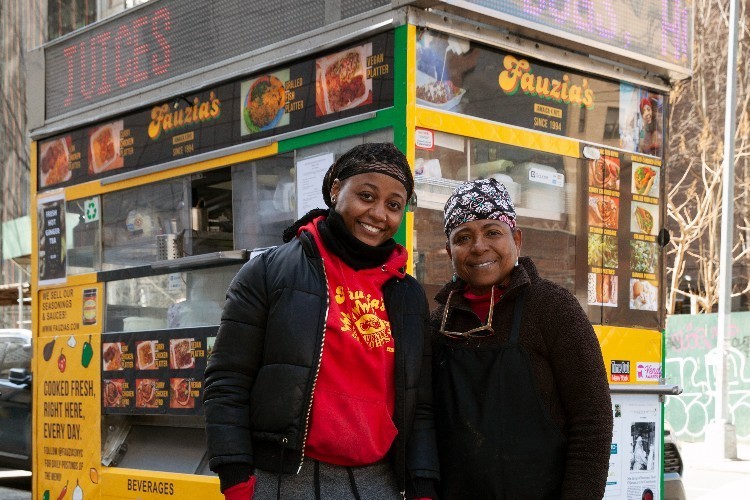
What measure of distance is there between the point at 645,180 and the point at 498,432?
2.88 metres

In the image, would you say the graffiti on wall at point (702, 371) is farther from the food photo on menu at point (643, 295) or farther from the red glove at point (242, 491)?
the red glove at point (242, 491)

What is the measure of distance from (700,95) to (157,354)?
54.6 ft

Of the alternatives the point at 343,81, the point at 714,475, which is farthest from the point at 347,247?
the point at 714,475

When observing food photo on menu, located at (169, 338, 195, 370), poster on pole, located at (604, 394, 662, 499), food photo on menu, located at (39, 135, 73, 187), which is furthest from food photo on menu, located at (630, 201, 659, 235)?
food photo on menu, located at (39, 135, 73, 187)

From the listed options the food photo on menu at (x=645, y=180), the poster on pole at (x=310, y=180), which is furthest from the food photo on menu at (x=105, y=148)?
the food photo on menu at (x=645, y=180)

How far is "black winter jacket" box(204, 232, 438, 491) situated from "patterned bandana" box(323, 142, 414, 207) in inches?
9.5

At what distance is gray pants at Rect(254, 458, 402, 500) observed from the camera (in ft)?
9.16

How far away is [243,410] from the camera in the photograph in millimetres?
2781

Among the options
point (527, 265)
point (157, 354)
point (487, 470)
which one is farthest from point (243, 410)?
point (157, 354)

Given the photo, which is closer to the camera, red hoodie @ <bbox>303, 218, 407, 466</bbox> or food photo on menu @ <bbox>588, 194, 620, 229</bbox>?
red hoodie @ <bbox>303, 218, 407, 466</bbox>

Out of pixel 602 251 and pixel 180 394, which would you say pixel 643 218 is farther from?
pixel 180 394

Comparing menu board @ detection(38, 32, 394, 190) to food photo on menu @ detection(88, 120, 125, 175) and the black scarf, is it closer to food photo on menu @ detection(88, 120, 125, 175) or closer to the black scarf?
food photo on menu @ detection(88, 120, 125, 175)

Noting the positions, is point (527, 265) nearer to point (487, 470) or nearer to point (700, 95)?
point (487, 470)

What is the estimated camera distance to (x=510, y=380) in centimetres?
284
